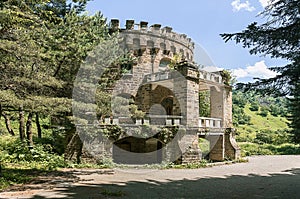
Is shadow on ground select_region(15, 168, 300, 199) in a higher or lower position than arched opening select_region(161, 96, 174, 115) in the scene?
lower

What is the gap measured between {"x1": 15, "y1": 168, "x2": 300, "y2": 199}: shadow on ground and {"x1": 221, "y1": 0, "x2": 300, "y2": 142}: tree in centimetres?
250

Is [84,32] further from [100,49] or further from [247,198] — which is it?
[247,198]

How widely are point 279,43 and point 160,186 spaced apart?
18.6 feet

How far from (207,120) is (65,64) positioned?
29.0 feet

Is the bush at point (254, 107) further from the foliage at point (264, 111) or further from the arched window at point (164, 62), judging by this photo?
the arched window at point (164, 62)

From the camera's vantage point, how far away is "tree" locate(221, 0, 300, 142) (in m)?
7.20

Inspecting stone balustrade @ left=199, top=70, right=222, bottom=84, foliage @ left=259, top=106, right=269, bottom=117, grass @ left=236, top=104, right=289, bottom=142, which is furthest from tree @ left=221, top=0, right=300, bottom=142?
foliage @ left=259, top=106, right=269, bottom=117

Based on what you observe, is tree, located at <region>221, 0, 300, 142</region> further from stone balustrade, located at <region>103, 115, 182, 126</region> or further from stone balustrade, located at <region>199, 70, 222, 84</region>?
stone balustrade, located at <region>199, 70, 222, 84</region>

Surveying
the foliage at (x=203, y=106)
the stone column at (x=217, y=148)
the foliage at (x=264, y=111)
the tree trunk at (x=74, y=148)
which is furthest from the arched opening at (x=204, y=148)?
the foliage at (x=264, y=111)

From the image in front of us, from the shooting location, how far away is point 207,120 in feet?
58.0

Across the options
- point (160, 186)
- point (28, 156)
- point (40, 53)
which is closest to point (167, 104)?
point (28, 156)

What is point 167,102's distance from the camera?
21422 mm

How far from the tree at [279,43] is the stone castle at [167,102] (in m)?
8.42

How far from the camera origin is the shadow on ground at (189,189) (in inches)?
327
